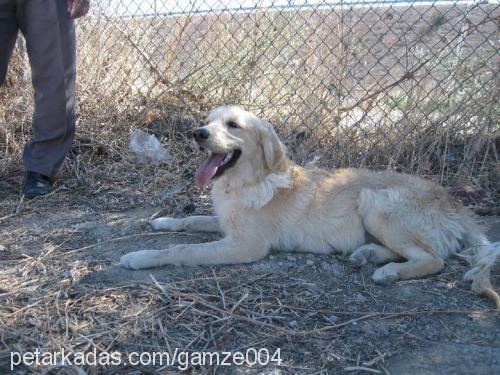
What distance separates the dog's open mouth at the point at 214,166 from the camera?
3123 millimetres

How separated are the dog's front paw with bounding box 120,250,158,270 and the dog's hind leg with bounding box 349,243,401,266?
3.89 ft

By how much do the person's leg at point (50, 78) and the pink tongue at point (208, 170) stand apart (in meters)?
1.46

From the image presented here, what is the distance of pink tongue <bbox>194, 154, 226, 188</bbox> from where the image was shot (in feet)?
10.2

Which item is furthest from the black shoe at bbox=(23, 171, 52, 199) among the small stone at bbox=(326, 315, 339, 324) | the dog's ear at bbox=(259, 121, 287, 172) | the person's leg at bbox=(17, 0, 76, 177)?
the small stone at bbox=(326, 315, 339, 324)

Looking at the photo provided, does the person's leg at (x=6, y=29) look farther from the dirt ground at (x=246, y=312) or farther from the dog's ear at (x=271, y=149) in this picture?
the dog's ear at (x=271, y=149)

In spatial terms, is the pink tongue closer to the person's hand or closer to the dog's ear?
the dog's ear

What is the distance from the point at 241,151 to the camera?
318 centimetres

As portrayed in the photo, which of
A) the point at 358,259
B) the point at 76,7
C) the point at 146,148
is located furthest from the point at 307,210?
the point at 76,7

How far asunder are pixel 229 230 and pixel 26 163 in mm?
1912

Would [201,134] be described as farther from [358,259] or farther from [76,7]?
[76,7]

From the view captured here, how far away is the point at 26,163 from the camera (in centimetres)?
405

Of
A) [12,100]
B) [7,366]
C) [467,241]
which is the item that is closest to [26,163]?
[12,100]

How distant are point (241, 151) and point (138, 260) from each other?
2.98 ft

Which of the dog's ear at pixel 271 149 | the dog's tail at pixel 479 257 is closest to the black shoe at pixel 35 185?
the dog's ear at pixel 271 149
